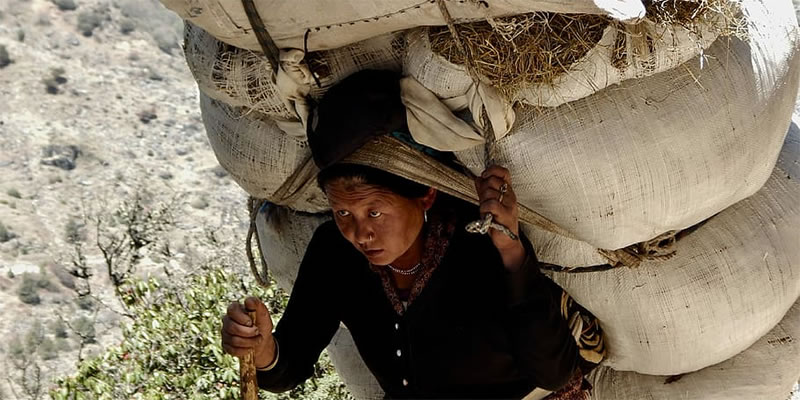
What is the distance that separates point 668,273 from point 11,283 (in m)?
8.68

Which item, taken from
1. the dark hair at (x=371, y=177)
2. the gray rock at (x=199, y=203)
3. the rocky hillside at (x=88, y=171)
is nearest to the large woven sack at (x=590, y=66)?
the dark hair at (x=371, y=177)

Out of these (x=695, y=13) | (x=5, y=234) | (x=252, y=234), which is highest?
(x=695, y=13)

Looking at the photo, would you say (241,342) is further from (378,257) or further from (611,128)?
(611,128)

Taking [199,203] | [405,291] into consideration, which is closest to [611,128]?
[405,291]

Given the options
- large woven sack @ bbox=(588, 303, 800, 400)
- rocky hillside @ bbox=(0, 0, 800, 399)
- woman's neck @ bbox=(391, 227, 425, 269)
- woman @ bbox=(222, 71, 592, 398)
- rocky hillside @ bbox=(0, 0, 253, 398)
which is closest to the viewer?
woman @ bbox=(222, 71, 592, 398)

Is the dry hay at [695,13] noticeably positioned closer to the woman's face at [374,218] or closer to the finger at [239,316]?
the woman's face at [374,218]

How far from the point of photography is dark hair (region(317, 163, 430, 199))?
2.37 m

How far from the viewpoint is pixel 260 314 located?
248 centimetres

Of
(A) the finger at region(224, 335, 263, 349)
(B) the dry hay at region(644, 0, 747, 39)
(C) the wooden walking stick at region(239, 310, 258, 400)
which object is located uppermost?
(B) the dry hay at region(644, 0, 747, 39)

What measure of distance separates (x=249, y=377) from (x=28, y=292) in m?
8.10

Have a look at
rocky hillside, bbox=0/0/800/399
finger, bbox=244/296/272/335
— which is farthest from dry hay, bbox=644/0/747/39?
rocky hillside, bbox=0/0/800/399

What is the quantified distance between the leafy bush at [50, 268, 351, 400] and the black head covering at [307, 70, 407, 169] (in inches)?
90.2

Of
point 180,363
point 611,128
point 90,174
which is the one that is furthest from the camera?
point 90,174

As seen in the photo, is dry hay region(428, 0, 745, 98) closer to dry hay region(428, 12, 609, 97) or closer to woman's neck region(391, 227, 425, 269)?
dry hay region(428, 12, 609, 97)
